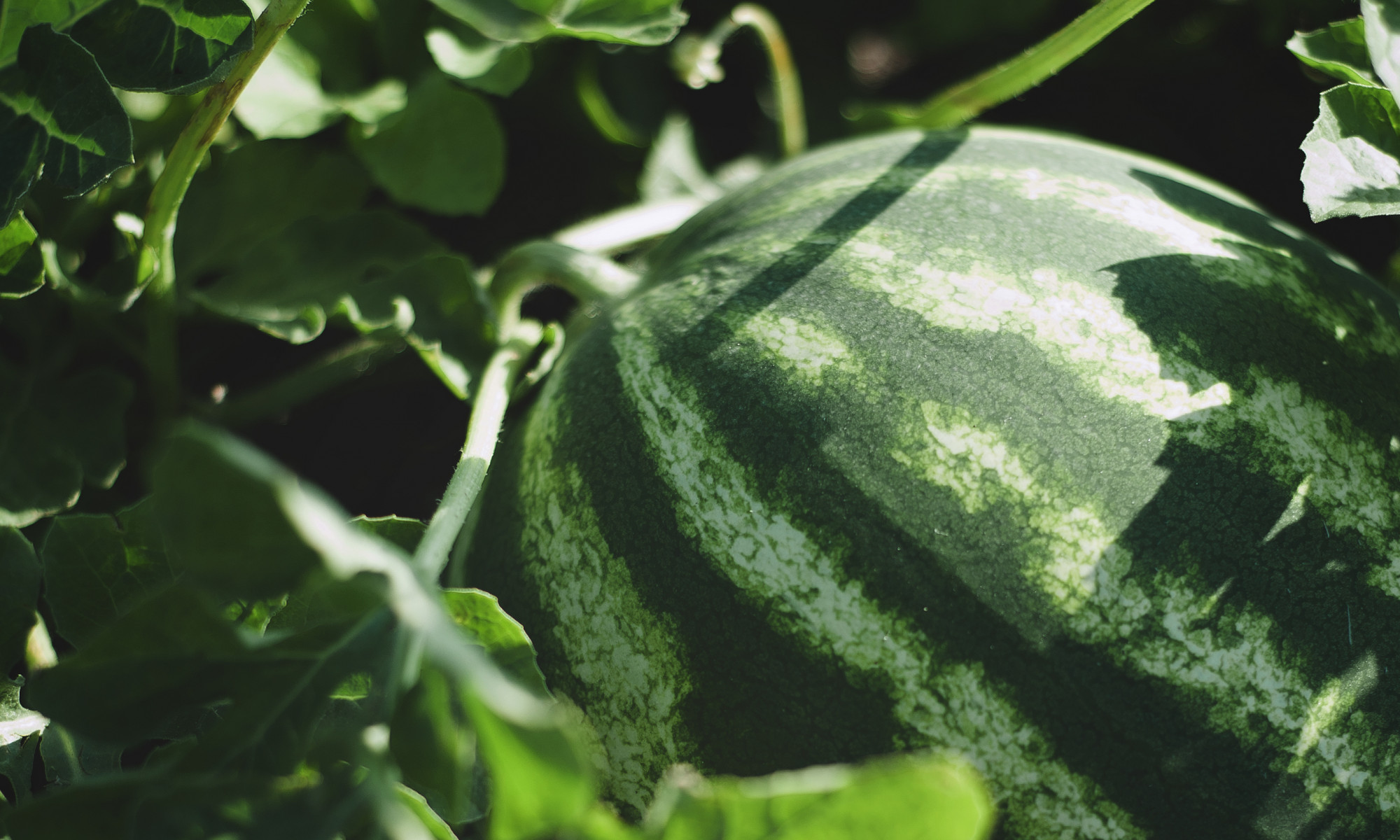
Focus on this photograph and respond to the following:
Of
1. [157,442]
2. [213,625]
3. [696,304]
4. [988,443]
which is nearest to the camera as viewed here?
[213,625]

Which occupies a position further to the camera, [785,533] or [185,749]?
[785,533]

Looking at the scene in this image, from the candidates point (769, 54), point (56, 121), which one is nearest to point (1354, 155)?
point (769, 54)

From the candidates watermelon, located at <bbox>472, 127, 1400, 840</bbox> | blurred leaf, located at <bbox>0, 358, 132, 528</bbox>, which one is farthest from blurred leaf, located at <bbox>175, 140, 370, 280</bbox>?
watermelon, located at <bbox>472, 127, 1400, 840</bbox>

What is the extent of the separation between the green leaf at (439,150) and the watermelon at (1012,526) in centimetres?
45

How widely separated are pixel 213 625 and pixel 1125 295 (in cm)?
73

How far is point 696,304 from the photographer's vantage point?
0.91m

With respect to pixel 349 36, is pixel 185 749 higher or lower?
lower

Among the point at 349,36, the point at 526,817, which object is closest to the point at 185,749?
the point at 526,817

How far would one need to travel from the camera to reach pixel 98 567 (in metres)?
0.85

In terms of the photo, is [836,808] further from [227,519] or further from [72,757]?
[72,757]

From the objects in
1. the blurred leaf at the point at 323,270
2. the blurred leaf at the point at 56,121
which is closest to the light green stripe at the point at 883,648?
the blurred leaf at the point at 323,270

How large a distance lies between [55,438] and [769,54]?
1.02 meters

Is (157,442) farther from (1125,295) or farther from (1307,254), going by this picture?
(1307,254)

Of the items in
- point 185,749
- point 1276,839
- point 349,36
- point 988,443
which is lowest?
point 1276,839
